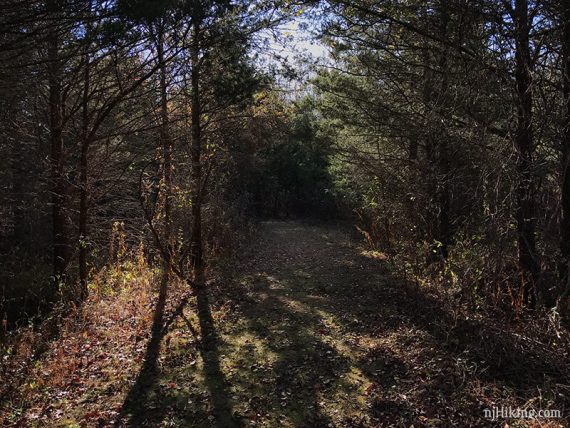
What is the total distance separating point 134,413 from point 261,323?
2579mm

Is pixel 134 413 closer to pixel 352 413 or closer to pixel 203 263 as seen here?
pixel 352 413

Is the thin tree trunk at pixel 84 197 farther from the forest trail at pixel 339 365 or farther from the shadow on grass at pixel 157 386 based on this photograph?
the forest trail at pixel 339 365

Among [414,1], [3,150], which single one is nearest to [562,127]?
[414,1]

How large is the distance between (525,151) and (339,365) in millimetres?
3450

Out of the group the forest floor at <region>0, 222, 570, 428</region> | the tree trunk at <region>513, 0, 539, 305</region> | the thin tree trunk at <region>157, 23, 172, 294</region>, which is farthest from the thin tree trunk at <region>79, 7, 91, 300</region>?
the tree trunk at <region>513, 0, 539, 305</region>

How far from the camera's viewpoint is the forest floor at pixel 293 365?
13.2 ft

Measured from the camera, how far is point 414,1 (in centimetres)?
521

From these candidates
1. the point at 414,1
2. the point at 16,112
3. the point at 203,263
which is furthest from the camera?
the point at 203,263

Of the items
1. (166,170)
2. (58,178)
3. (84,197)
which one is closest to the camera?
(58,178)

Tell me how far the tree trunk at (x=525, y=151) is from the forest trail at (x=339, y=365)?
3.49 ft

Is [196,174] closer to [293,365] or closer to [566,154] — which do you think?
[293,365]

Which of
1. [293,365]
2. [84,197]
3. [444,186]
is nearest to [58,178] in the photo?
[84,197]

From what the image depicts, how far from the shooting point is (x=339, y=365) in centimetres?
497

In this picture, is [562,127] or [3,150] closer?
[562,127]
